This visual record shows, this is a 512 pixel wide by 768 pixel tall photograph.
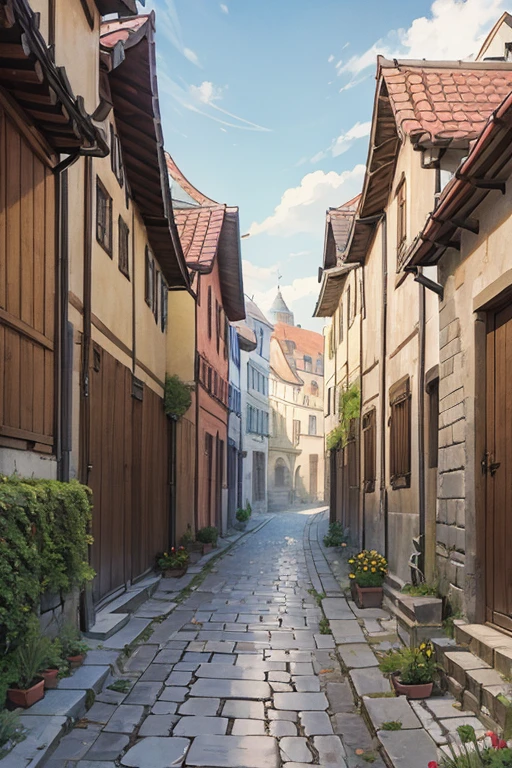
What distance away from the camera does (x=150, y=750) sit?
5.00m

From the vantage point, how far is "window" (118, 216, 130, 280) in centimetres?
1020

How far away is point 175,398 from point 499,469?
29.8ft

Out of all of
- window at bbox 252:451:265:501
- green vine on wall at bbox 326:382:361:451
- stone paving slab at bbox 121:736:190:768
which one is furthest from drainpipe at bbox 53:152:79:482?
window at bbox 252:451:265:501

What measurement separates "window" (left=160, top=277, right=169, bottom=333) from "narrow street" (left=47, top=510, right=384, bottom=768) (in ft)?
18.6

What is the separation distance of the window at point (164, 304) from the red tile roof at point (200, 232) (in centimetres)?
143

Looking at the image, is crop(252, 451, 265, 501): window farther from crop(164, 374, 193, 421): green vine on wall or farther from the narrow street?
the narrow street

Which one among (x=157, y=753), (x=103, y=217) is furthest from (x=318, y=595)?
(x=157, y=753)

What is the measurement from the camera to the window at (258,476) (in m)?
40.3

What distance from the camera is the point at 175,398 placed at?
1421 cm

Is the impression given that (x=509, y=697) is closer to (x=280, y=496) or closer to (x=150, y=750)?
(x=150, y=750)

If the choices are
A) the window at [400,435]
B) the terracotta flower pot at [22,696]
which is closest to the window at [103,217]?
the window at [400,435]

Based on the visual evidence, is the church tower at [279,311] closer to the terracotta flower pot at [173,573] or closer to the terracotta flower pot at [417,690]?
the terracotta flower pot at [173,573]

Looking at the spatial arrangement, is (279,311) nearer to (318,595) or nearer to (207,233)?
(207,233)

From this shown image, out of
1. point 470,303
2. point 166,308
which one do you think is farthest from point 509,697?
point 166,308
